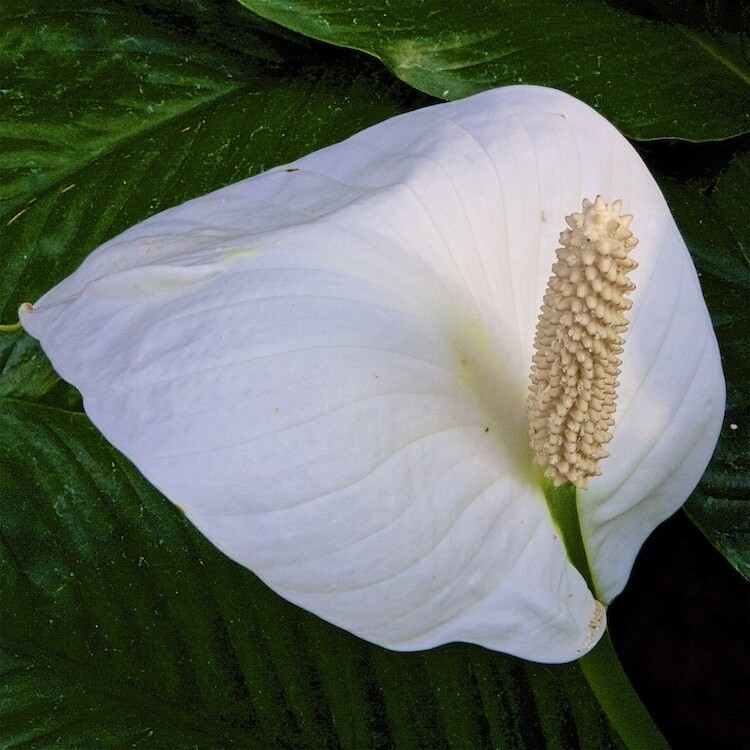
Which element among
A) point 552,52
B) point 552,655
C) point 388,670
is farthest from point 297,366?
point 552,52

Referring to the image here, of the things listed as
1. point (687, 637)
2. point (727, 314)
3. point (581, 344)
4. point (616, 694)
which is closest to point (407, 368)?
point (581, 344)

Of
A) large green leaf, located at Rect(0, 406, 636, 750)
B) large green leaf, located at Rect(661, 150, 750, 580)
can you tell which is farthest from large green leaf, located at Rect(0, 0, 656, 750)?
large green leaf, located at Rect(661, 150, 750, 580)

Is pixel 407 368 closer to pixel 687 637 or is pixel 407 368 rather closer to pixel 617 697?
pixel 617 697

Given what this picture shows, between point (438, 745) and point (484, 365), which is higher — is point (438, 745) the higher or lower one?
the lower one

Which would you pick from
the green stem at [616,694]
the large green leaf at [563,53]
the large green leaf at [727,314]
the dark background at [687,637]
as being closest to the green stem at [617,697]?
the green stem at [616,694]

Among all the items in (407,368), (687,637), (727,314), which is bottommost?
(687,637)

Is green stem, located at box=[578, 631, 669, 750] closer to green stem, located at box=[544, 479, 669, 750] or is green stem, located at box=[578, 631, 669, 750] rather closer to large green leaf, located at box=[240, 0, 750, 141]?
green stem, located at box=[544, 479, 669, 750]

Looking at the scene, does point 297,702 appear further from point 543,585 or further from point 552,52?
point 552,52
